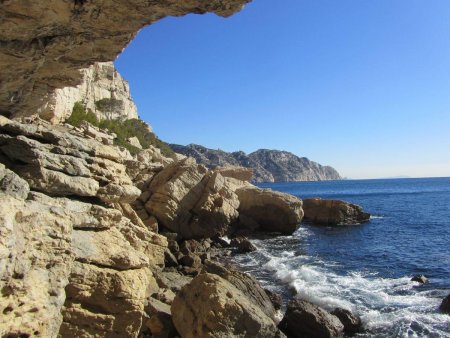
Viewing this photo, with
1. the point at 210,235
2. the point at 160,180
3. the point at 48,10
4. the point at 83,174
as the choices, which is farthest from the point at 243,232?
the point at 48,10

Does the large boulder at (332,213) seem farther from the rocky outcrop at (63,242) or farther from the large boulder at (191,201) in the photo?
the rocky outcrop at (63,242)

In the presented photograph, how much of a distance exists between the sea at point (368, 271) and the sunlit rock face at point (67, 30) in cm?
1530

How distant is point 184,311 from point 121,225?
12.3 ft

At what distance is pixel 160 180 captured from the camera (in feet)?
113

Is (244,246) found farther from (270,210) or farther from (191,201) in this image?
(270,210)

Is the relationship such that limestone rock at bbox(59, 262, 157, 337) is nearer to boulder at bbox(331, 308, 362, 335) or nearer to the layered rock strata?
the layered rock strata

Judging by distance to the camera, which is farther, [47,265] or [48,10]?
[48,10]

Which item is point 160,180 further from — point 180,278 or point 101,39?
point 101,39

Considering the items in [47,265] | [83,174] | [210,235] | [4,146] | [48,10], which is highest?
[48,10]

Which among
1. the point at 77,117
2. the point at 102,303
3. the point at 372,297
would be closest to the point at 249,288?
the point at 102,303

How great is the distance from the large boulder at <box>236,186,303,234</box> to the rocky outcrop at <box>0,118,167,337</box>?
99.4 ft

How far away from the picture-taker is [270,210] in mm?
41625

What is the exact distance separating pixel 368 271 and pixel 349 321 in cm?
1190

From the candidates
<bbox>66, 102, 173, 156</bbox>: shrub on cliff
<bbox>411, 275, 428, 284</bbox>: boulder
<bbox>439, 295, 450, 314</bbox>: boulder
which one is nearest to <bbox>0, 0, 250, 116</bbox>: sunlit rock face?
<bbox>439, 295, 450, 314</bbox>: boulder
